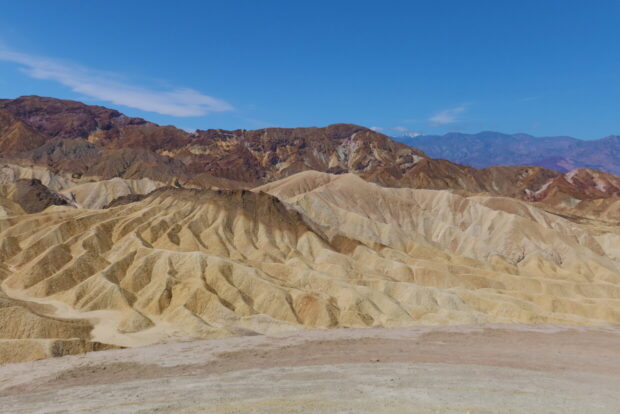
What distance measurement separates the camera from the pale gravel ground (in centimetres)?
2512

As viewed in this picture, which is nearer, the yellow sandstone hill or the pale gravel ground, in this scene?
the pale gravel ground

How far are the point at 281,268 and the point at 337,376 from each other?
1972 inches

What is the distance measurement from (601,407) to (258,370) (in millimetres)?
21017

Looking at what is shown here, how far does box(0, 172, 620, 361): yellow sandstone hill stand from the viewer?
199 feet

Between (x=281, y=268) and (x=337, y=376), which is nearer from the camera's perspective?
(x=337, y=376)

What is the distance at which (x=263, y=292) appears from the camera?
67188 mm

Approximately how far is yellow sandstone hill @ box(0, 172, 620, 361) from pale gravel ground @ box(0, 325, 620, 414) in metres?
11.0

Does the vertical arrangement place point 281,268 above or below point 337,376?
below

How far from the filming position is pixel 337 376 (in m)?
31.0

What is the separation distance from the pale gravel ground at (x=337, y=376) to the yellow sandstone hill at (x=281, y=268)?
10982 mm

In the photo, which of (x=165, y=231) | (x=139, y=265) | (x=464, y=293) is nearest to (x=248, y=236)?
(x=165, y=231)

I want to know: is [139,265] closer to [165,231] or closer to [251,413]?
[165,231]

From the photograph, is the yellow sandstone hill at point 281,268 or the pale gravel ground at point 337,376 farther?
the yellow sandstone hill at point 281,268

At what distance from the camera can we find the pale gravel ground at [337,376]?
25125mm
